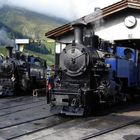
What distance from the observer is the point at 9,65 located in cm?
2080

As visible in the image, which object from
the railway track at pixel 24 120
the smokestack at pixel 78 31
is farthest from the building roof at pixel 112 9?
the railway track at pixel 24 120

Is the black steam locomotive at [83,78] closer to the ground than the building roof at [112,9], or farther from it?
closer to the ground

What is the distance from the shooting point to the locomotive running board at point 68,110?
11.9m

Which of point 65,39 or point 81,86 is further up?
point 65,39

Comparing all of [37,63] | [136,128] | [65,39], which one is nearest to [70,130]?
[136,128]

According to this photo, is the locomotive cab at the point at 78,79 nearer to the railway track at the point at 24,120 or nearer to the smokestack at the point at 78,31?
the smokestack at the point at 78,31

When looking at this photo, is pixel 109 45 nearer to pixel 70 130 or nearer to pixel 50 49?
pixel 70 130

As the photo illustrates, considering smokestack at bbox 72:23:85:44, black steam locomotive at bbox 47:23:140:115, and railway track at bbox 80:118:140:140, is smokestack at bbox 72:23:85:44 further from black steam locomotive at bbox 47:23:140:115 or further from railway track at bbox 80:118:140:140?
railway track at bbox 80:118:140:140

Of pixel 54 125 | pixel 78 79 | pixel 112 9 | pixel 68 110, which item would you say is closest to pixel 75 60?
pixel 78 79

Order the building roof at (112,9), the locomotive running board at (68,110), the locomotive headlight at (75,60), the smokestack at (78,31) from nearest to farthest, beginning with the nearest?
the locomotive running board at (68,110), the locomotive headlight at (75,60), the smokestack at (78,31), the building roof at (112,9)

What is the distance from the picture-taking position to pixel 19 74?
21.3 meters

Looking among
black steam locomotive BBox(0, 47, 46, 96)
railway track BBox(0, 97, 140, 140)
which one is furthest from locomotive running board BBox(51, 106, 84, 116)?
black steam locomotive BBox(0, 47, 46, 96)

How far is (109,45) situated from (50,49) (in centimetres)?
11223

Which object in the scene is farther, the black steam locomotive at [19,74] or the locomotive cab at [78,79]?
the black steam locomotive at [19,74]
